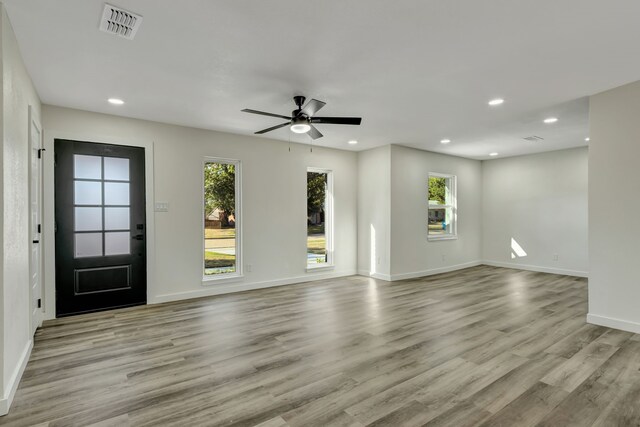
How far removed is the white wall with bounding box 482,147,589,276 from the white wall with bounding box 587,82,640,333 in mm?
3586

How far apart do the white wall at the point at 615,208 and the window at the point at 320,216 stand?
420 cm

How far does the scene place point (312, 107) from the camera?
3.45 meters

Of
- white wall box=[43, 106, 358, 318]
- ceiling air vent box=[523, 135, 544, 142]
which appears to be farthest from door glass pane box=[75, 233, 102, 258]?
ceiling air vent box=[523, 135, 544, 142]

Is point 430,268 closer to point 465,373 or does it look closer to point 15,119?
point 465,373

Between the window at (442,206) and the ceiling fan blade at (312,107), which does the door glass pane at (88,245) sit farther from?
the window at (442,206)

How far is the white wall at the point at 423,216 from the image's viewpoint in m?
6.56

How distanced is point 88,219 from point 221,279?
203cm

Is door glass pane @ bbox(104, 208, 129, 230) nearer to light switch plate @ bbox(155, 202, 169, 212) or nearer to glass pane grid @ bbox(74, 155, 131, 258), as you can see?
glass pane grid @ bbox(74, 155, 131, 258)

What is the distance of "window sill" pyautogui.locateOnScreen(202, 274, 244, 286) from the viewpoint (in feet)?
17.2

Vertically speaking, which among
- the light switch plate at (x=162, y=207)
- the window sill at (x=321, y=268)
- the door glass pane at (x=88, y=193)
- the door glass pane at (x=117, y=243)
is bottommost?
the window sill at (x=321, y=268)

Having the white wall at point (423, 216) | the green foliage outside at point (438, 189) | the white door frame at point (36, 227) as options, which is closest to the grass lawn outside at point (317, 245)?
the white wall at point (423, 216)

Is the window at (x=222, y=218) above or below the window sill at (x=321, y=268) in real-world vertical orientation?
above

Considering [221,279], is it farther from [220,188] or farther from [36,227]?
[36,227]

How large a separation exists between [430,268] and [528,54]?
16.5ft
